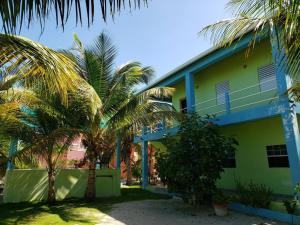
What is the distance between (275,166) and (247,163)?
154 cm

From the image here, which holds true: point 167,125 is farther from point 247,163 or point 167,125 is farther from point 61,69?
point 61,69

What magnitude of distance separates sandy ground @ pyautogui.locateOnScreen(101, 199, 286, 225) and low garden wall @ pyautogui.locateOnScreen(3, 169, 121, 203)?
3.37 m

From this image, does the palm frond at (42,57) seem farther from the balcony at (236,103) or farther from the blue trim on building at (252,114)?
the balcony at (236,103)

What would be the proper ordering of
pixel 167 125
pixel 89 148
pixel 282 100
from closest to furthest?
pixel 282 100 → pixel 89 148 → pixel 167 125

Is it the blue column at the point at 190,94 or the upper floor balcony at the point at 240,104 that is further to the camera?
the blue column at the point at 190,94

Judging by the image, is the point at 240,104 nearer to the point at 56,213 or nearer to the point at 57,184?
the point at 56,213

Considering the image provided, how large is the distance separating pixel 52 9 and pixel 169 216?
8.68 m

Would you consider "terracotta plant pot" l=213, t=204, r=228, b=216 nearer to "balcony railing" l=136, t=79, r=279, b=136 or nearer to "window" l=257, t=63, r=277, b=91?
"balcony railing" l=136, t=79, r=279, b=136

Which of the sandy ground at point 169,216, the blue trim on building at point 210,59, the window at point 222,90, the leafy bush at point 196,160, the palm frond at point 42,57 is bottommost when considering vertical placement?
the sandy ground at point 169,216

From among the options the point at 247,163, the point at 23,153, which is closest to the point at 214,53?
the point at 247,163

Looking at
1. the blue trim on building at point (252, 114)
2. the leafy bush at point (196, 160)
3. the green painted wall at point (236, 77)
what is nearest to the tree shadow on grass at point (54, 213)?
the leafy bush at point (196, 160)

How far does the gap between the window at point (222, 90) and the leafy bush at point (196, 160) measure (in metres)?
4.31

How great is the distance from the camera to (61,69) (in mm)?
3434

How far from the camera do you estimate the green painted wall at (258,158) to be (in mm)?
11219
